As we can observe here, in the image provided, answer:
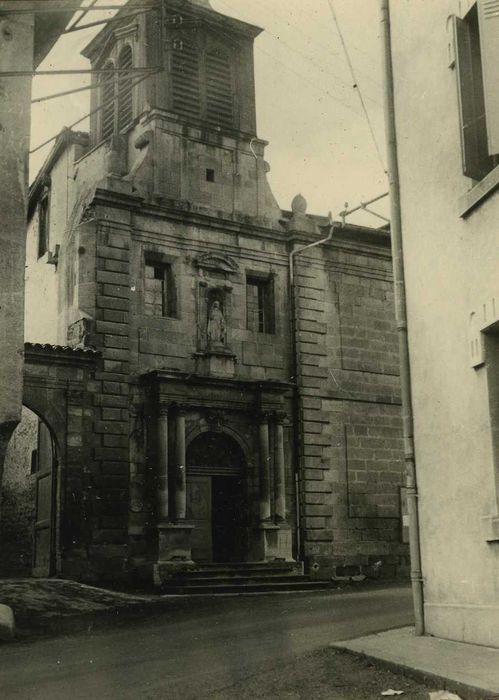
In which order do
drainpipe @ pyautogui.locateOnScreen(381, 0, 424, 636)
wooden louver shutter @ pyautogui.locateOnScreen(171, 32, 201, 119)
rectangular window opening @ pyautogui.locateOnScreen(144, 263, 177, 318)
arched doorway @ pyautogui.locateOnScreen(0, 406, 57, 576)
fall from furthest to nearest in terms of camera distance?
wooden louver shutter @ pyautogui.locateOnScreen(171, 32, 201, 119), rectangular window opening @ pyautogui.locateOnScreen(144, 263, 177, 318), arched doorway @ pyautogui.locateOnScreen(0, 406, 57, 576), drainpipe @ pyautogui.locateOnScreen(381, 0, 424, 636)

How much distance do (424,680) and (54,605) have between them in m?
8.98

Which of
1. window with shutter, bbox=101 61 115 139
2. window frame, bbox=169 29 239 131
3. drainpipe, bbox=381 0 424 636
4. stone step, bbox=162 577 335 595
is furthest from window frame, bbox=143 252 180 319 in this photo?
drainpipe, bbox=381 0 424 636

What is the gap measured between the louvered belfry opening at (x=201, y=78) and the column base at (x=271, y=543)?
10.1 metres

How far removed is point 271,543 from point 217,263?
6.68 metres

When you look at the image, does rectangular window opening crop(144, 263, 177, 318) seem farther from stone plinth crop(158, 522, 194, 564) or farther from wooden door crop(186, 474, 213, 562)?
stone plinth crop(158, 522, 194, 564)

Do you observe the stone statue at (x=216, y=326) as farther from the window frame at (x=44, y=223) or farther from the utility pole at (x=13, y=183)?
the utility pole at (x=13, y=183)

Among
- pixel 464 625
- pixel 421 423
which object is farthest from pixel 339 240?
pixel 464 625

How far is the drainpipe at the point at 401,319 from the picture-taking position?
29.6ft

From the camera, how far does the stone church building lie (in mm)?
18812

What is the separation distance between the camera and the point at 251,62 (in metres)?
23.6

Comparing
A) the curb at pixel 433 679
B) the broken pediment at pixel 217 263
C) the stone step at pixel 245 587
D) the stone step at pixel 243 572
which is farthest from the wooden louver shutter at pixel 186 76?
the curb at pixel 433 679

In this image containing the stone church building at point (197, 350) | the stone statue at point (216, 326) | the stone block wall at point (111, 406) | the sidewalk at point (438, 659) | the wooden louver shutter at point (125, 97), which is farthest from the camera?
the wooden louver shutter at point (125, 97)

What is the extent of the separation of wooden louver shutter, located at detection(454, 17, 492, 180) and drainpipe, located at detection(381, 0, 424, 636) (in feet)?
4.95

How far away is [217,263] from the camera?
21188mm
